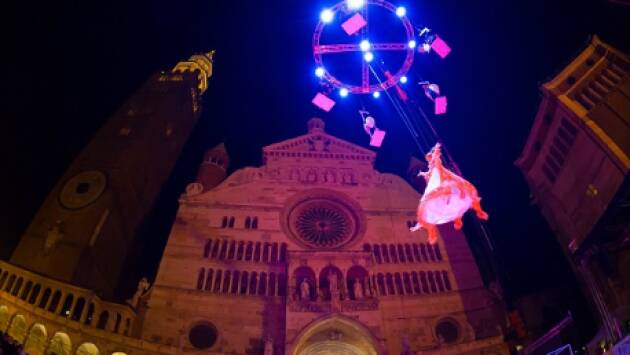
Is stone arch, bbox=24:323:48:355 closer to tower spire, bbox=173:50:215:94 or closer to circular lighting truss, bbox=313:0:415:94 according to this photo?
circular lighting truss, bbox=313:0:415:94

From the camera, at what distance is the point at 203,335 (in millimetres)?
25344

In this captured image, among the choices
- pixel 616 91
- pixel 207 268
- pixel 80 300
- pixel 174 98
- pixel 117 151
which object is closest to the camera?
pixel 616 91

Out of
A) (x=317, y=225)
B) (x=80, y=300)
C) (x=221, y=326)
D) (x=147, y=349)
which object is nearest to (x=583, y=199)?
(x=317, y=225)

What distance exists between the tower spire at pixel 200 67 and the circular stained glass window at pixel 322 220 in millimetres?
25739

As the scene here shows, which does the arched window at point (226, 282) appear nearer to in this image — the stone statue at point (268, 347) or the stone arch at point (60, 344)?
the stone statue at point (268, 347)

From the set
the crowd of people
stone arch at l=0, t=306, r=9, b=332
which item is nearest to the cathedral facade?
stone arch at l=0, t=306, r=9, b=332

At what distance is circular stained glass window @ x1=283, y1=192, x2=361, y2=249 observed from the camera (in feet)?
101

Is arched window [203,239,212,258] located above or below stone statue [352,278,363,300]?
above

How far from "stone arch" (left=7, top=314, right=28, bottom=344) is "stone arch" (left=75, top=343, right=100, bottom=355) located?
289 centimetres

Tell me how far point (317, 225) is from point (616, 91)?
19.6 m

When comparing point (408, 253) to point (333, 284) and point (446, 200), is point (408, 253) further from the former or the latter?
point (446, 200)

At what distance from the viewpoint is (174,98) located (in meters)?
43.0

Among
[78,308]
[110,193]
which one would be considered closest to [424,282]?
[78,308]

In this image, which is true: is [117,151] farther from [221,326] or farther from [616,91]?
[616,91]
